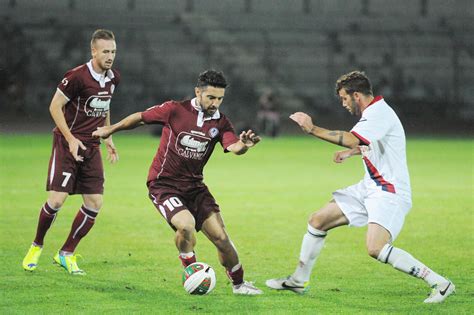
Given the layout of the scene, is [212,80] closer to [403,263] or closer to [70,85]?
[70,85]

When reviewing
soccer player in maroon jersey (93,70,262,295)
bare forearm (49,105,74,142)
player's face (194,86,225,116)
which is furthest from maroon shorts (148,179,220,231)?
bare forearm (49,105,74,142)

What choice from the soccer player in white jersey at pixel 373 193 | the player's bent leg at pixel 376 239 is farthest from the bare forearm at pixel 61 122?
the player's bent leg at pixel 376 239

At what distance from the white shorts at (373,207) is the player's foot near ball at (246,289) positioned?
106 cm

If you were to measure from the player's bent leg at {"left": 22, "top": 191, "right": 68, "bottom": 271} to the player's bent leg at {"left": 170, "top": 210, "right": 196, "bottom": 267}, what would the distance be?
1803 mm

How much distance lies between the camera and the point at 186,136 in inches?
320

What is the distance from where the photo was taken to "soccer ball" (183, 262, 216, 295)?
7.75 m

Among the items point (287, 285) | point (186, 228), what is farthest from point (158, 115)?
point (287, 285)

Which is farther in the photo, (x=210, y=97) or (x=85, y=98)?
(x=85, y=98)

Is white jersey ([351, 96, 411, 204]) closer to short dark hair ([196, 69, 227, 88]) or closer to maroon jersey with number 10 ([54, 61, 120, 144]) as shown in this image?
short dark hair ([196, 69, 227, 88])

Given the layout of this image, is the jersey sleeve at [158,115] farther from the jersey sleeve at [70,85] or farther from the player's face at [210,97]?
the jersey sleeve at [70,85]

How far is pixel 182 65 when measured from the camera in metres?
40.8

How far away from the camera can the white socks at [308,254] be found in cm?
807

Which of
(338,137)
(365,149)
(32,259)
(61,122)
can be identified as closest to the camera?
(338,137)

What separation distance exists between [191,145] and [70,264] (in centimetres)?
202
